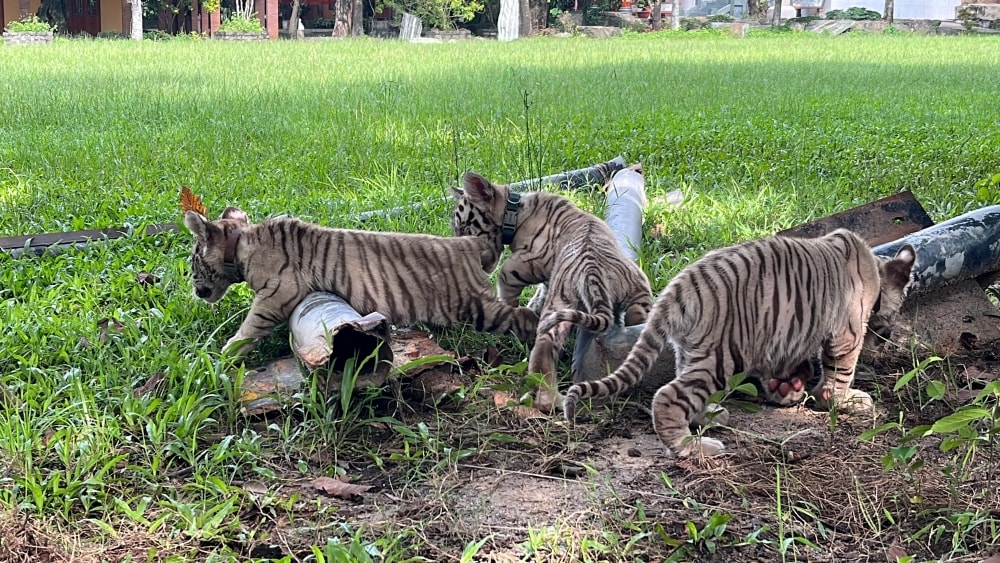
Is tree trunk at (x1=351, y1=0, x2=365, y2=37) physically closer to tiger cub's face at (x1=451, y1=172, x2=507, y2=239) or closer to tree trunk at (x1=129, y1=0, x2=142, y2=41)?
tree trunk at (x1=129, y1=0, x2=142, y2=41)

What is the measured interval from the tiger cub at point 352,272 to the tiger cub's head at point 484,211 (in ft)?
1.36

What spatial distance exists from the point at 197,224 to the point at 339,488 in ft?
5.87

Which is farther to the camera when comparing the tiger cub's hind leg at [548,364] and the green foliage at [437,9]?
the green foliage at [437,9]

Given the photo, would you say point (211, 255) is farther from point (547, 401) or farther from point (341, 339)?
point (547, 401)

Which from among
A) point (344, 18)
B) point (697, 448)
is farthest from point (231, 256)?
point (344, 18)

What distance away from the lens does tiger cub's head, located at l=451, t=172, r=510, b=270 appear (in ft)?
17.5

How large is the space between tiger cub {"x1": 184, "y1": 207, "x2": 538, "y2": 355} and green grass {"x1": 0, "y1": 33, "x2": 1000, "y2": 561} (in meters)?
0.23

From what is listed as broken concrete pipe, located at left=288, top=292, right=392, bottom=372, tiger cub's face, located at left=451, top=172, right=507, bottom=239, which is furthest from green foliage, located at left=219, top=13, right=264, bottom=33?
broken concrete pipe, located at left=288, top=292, right=392, bottom=372

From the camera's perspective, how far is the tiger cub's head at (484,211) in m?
5.33

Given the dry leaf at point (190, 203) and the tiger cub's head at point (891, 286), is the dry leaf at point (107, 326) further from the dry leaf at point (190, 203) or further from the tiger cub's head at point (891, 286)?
the tiger cub's head at point (891, 286)

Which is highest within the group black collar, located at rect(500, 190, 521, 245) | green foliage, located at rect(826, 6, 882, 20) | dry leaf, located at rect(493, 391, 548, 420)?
green foliage, located at rect(826, 6, 882, 20)

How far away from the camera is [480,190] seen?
5.34 meters

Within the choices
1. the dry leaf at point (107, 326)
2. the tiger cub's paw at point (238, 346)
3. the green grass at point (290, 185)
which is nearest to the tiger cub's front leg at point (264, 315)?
the tiger cub's paw at point (238, 346)

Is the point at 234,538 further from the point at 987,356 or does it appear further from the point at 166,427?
the point at 987,356
